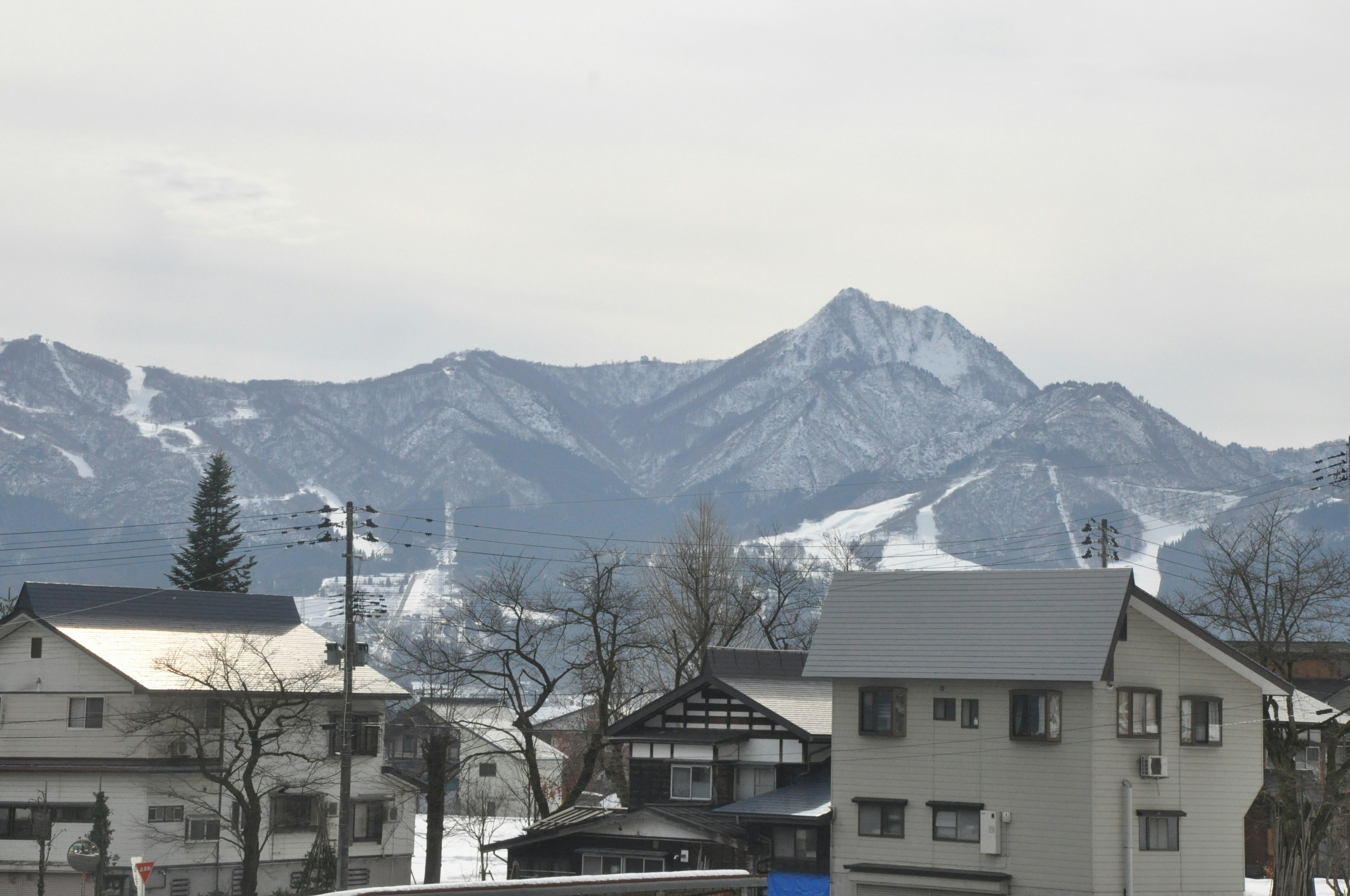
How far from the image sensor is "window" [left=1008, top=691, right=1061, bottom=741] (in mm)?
43562

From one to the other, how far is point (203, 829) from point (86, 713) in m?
5.98

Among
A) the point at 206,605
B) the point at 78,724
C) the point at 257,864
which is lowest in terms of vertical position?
the point at 257,864

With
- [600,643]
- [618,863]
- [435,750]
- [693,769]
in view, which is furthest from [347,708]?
[600,643]

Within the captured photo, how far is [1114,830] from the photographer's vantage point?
4269 cm

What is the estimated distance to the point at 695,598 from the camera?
69.1 metres

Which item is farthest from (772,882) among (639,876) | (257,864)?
(639,876)

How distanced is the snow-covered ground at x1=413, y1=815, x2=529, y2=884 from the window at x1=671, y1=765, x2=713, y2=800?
629 centimetres

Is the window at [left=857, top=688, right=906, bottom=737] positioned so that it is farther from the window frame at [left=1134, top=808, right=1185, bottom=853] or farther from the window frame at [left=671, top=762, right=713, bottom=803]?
the window frame at [left=1134, top=808, right=1185, bottom=853]

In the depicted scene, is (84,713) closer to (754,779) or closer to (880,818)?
(754,779)

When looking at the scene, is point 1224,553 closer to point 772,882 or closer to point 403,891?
point 772,882

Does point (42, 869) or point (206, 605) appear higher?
point (206, 605)

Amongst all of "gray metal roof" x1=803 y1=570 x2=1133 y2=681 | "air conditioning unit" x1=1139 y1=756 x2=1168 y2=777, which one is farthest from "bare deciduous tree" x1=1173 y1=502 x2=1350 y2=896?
"gray metal roof" x1=803 y1=570 x2=1133 y2=681

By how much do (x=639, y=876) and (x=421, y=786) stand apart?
51493 mm

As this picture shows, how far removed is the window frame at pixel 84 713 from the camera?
5444 centimetres
